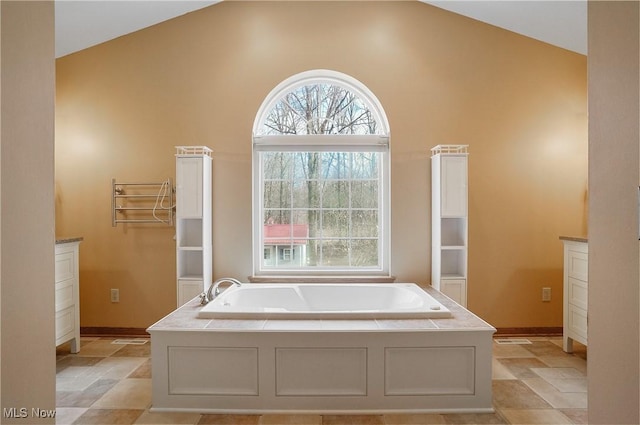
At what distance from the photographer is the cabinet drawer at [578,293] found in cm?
291

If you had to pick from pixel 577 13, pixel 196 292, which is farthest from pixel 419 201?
pixel 196 292

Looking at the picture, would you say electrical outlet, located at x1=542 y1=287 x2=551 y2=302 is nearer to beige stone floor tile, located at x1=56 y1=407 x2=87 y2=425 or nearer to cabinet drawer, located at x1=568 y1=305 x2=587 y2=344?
cabinet drawer, located at x1=568 y1=305 x2=587 y2=344

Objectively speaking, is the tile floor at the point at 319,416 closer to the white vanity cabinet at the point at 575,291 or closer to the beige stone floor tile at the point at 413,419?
the beige stone floor tile at the point at 413,419

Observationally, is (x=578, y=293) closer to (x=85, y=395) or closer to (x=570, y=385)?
(x=570, y=385)

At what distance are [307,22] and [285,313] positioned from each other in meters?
2.54

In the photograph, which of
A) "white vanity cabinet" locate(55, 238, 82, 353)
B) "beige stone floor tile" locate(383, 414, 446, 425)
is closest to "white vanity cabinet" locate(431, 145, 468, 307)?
"beige stone floor tile" locate(383, 414, 446, 425)

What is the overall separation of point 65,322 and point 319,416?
2135 mm

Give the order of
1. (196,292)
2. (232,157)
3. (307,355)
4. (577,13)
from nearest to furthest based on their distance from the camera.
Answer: (307,355) < (577,13) < (196,292) < (232,157)

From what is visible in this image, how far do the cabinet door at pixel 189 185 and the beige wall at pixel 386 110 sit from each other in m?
0.27

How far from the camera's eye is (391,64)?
351cm

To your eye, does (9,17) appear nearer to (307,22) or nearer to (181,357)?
(181,357)

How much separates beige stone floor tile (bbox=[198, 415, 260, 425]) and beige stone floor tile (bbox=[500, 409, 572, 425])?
4.51ft

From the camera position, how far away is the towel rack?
3492 millimetres

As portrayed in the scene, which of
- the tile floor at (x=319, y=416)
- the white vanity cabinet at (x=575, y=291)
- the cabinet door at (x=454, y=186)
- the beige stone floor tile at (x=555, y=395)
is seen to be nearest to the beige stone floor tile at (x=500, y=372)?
the tile floor at (x=319, y=416)
